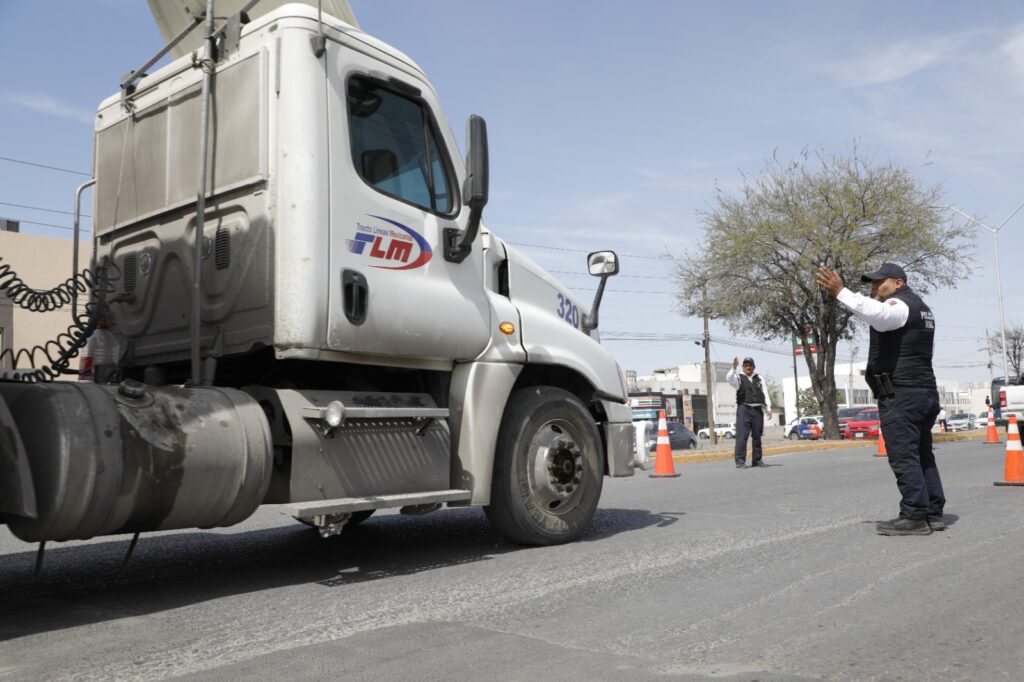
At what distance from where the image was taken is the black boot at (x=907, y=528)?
5961mm

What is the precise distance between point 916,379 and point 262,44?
4515 mm

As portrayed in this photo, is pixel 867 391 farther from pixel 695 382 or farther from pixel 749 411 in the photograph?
pixel 749 411

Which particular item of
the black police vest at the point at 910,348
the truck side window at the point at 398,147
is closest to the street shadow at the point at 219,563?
the black police vest at the point at 910,348

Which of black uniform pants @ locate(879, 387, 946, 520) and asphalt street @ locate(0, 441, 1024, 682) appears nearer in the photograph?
asphalt street @ locate(0, 441, 1024, 682)

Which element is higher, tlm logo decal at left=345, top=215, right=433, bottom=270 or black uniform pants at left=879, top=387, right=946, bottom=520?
tlm logo decal at left=345, top=215, right=433, bottom=270

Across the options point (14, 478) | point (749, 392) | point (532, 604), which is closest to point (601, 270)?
point (532, 604)

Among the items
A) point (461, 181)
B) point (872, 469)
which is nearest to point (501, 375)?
point (461, 181)

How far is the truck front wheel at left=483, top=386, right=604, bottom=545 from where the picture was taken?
5535 mm

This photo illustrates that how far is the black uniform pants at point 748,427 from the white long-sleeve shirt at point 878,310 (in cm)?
857

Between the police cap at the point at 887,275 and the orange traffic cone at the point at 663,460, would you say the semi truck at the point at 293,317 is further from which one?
the orange traffic cone at the point at 663,460

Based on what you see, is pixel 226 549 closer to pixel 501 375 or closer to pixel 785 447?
pixel 501 375

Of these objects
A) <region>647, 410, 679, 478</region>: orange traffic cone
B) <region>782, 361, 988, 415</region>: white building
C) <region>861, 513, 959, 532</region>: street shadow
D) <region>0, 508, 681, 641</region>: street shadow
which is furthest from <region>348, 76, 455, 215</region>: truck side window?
<region>782, 361, 988, 415</region>: white building

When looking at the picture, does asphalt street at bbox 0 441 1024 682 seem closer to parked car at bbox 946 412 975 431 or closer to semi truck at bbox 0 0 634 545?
semi truck at bbox 0 0 634 545

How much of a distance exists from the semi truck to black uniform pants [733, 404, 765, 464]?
906 cm
